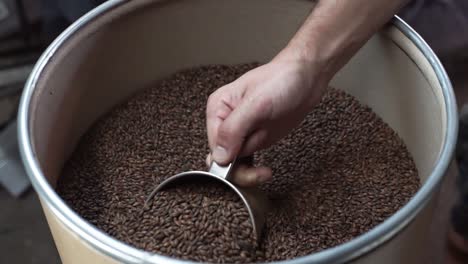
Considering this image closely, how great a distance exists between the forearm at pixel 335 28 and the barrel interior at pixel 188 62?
4cm

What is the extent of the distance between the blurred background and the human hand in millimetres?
552

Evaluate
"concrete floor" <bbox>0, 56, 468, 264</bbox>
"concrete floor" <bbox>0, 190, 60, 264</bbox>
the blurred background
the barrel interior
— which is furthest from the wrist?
"concrete floor" <bbox>0, 190, 60, 264</bbox>

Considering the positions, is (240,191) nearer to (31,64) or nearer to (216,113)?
(216,113)

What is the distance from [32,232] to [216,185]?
79 centimetres

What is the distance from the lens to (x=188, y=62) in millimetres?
1120

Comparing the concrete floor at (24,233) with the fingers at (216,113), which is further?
the concrete floor at (24,233)

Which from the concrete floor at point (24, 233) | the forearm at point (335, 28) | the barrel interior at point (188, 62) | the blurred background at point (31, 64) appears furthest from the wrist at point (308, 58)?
the concrete floor at point (24, 233)

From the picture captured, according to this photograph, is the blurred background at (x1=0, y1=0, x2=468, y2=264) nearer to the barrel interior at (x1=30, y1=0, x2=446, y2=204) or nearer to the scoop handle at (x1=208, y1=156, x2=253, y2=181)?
the barrel interior at (x1=30, y1=0, x2=446, y2=204)

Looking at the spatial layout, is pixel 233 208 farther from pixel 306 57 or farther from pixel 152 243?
pixel 306 57

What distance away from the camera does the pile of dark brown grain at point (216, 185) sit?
805 mm

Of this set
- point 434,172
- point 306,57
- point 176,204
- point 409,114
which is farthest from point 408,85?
point 176,204

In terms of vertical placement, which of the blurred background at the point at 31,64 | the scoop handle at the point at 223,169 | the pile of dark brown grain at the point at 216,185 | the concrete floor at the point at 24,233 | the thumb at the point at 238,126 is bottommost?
the concrete floor at the point at 24,233

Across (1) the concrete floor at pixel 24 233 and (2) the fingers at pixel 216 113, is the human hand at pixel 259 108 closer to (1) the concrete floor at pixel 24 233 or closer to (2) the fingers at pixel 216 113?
(2) the fingers at pixel 216 113

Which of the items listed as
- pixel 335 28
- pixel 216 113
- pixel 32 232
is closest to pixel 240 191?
pixel 216 113
